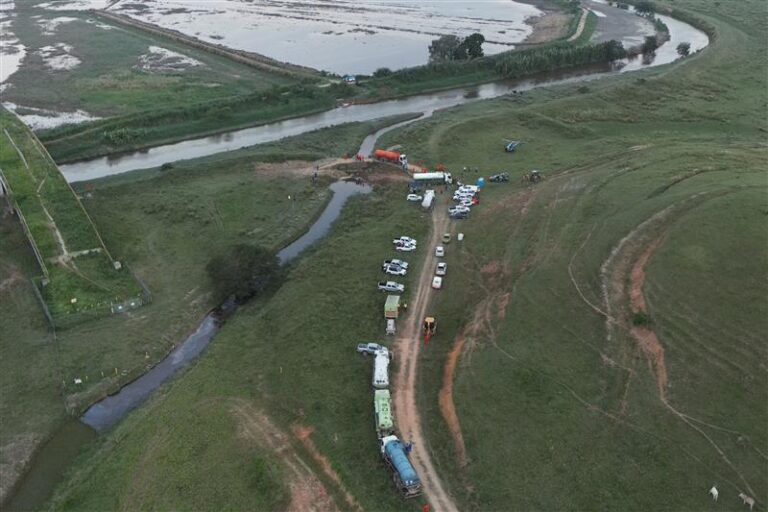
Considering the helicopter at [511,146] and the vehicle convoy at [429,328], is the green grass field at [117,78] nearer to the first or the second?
the helicopter at [511,146]

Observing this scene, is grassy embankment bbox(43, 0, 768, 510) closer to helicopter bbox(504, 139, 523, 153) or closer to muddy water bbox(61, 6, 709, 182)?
helicopter bbox(504, 139, 523, 153)

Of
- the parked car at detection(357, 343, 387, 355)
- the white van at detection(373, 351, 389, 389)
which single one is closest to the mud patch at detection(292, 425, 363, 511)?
the white van at detection(373, 351, 389, 389)

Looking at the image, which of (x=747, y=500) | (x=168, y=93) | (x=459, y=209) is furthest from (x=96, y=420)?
(x=168, y=93)

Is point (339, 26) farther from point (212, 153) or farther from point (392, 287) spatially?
point (392, 287)

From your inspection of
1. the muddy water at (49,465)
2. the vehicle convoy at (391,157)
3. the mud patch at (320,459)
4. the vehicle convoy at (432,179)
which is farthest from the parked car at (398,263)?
the muddy water at (49,465)

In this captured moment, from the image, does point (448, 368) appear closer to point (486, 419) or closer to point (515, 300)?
point (486, 419)

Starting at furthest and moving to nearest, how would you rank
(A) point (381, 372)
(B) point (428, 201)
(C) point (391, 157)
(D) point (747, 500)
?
1. (C) point (391, 157)
2. (B) point (428, 201)
3. (A) point (381, 372)
4. (D) point (747, 500)
